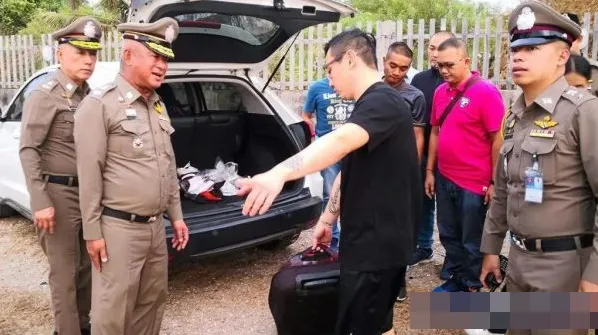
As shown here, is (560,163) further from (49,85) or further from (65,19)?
(65,19)

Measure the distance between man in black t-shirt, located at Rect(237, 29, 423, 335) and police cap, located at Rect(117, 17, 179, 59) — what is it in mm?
954

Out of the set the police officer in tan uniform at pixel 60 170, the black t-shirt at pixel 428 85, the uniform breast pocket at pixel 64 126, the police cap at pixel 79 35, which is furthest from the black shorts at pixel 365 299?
the police cap at pixel 79 35

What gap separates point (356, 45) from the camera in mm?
2123

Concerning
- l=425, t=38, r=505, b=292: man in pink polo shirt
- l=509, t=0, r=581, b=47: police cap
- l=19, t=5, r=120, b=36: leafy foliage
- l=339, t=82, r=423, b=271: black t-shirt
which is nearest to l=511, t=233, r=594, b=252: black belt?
l=339, t=82, r=423, b=271: black t-shirt

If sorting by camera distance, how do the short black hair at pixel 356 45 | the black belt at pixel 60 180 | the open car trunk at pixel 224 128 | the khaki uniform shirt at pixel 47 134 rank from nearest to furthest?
the short black hair at pixel 356 45, the khaki uniform shirt at pixel 47 134, the black belt at pixel 60 180, the open car trunk at pixel 224 128

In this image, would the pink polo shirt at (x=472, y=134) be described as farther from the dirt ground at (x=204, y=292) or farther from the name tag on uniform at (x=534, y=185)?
the name tag on uniform at (x=534, y=185)

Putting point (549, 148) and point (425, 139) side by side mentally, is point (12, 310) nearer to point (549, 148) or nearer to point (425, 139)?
point (425, 139)

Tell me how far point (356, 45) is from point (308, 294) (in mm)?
1396

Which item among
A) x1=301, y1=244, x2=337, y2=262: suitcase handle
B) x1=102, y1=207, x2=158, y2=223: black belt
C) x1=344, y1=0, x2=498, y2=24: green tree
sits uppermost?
x1=344, y1=0, x2=498, y2=24: green tree

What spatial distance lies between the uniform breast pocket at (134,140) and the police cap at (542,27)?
5.68ft

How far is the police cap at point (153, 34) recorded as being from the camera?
2.62m

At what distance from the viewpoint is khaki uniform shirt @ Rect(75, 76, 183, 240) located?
250 cm

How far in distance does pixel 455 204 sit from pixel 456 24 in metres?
5.56

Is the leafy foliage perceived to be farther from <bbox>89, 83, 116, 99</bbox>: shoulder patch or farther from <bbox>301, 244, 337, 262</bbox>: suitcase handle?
<bbox>301, 244, 337, 262</bbox>: suitcase handle
